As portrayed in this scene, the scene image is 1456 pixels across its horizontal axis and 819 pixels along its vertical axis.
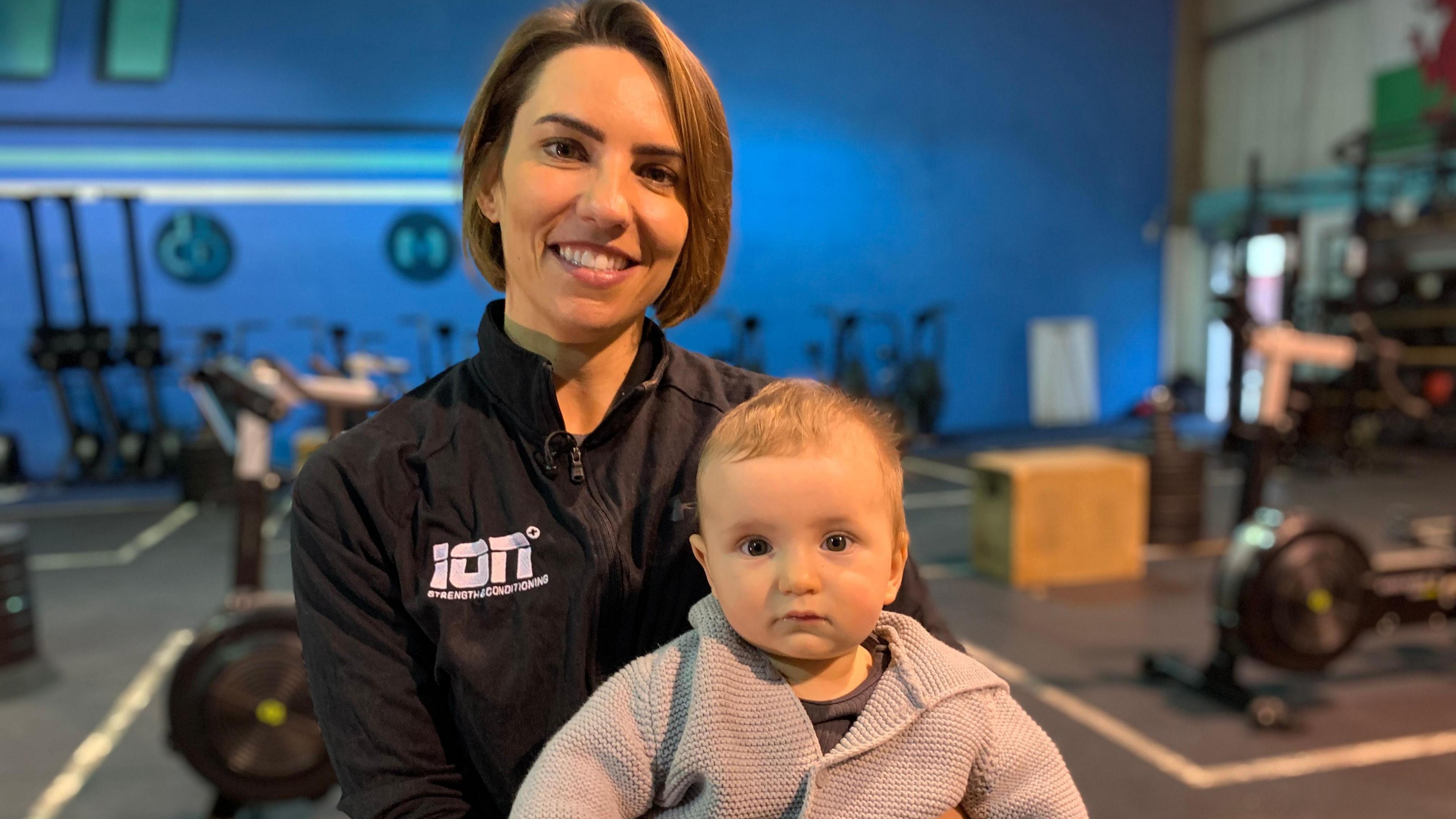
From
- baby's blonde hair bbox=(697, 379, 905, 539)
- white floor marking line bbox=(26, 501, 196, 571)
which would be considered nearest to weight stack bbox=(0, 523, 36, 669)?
white floor marking line bbox=(26, 501, 196, 571)

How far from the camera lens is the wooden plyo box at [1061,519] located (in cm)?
477

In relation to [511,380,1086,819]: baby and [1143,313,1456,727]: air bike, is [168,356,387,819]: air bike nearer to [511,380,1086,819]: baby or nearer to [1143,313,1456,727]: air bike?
[511,380,1086,819]: baby

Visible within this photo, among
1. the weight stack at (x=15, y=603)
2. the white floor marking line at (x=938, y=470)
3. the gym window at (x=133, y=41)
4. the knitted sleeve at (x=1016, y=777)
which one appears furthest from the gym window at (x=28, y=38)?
the knitted sleeve at (x=1016, y=777)

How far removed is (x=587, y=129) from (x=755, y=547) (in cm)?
46

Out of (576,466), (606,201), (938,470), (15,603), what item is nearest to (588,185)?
(606,201)

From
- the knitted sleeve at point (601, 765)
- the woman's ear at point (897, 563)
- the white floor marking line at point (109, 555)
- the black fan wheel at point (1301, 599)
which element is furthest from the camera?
the white floor marking line at point (109, 555)

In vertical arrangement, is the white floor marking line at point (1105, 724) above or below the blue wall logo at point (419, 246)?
below

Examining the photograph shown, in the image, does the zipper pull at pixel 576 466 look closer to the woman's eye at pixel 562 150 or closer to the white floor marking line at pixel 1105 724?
the woman's eye at pixel 562 150

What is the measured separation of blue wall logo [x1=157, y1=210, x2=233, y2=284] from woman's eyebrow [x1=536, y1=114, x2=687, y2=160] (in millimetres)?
8258

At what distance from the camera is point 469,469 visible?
103 centimetres

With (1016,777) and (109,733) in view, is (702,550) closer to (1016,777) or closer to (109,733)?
(1016,777)

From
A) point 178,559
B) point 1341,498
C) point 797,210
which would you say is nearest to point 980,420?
point 797,210

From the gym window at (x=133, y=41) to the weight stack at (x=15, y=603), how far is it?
18.2 ft

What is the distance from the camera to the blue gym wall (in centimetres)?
791
